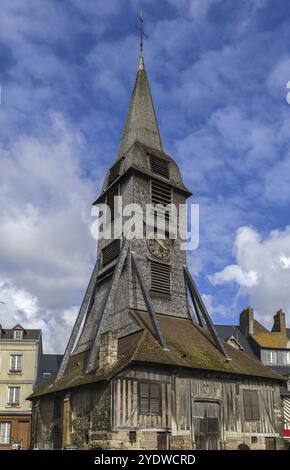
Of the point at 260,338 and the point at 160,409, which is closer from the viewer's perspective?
the point at 160,409

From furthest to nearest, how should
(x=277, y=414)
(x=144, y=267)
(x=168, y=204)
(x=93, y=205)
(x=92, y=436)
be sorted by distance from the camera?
(x=93, y=205), (x=168, y=204), (x=144, y=267), (x=277, y=414), (x=92, y=436)

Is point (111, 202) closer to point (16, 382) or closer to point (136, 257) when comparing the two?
point (136, 257)

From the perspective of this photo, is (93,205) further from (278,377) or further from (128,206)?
(278,377)

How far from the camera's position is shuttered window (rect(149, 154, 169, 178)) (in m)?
26.8

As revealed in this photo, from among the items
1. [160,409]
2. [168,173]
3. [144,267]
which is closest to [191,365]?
[160,409]

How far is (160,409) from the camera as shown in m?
18.2

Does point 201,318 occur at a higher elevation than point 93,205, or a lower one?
lower

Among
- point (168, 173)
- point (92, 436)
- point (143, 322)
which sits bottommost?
point (92, 436)

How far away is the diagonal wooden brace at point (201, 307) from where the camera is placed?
22586 millimetres

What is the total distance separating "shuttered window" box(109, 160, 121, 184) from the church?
0.09 meters

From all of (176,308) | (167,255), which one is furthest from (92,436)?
(167,255)

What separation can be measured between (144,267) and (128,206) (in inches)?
130

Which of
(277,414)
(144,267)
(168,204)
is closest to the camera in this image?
(277,414)

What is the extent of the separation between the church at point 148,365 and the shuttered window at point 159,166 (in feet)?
0.22
